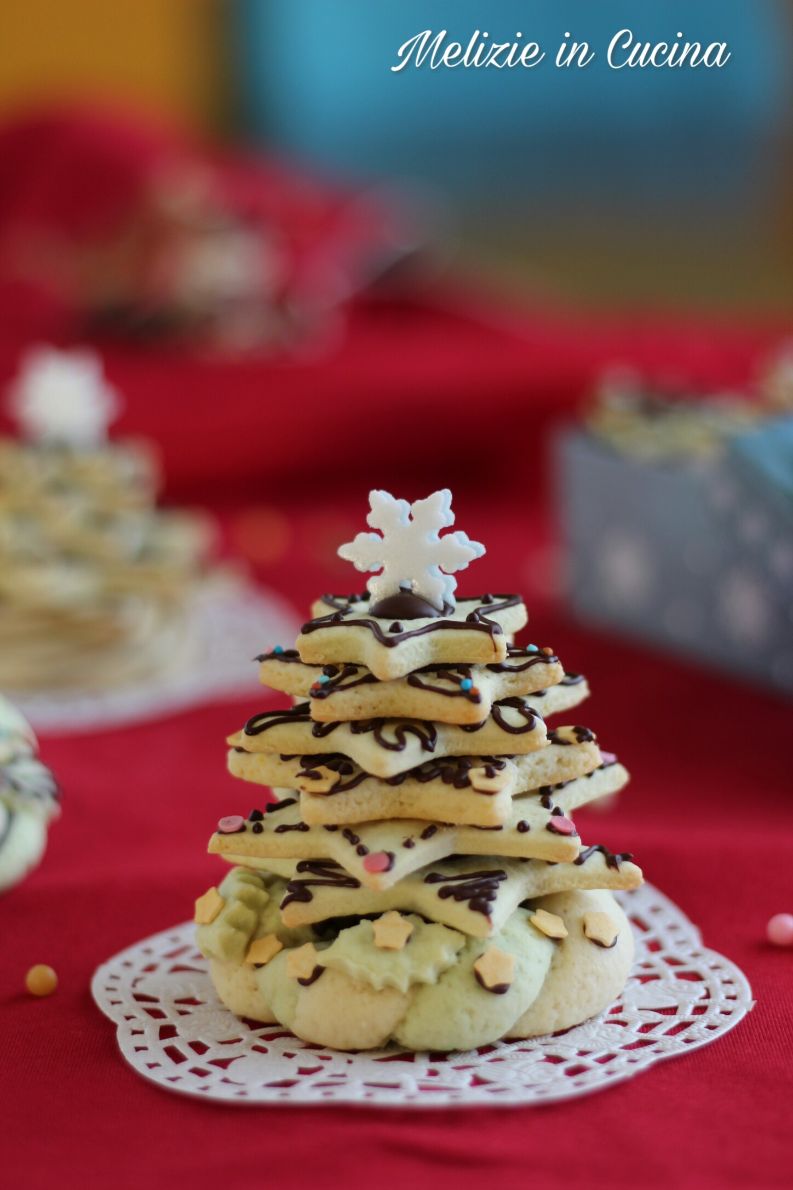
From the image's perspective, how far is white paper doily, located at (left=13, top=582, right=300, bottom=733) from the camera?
1.83 meters

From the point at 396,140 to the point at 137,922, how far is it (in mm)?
6453

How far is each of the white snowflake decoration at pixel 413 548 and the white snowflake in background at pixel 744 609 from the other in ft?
2.83

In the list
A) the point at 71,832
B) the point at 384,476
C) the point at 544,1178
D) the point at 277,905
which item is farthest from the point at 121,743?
the point at 384,476

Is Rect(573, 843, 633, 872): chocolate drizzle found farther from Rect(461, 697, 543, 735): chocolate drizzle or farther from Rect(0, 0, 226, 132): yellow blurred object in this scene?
Rect(0, 0, 226, 132): yellow blurred object

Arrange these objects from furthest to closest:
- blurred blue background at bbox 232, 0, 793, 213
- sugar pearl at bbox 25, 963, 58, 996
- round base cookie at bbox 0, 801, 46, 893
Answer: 1. blurred blue background at bbox 232, 0, 793, 213
2. round base cookie at bbox 0, 801, 46, 893
3. sugar pearl at bbox 25, 963, 58, 996

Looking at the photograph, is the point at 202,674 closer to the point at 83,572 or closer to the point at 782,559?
the point at 83,572

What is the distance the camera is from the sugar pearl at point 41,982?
3.82 feet

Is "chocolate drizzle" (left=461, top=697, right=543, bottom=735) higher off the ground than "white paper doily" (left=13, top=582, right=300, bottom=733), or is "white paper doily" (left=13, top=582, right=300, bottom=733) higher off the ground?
"white paper doily" (left=13, top=582, right=300, bottom=733)

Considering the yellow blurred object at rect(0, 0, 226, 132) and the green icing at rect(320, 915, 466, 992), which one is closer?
the green icing at rect(320, 915, 466, 992)

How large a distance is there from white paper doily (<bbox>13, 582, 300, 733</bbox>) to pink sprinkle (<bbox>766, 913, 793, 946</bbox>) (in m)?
0.81

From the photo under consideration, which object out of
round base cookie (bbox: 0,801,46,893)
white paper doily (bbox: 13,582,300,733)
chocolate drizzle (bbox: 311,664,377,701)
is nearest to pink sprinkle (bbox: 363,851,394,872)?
chocolate drizzle (bbox: 311,664,377,701)

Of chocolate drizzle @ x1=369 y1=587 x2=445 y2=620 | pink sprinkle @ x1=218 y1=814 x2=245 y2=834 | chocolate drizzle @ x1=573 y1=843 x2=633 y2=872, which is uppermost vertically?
chocolate drizzle @ x1=369 y1=587 x2=445 y2=620

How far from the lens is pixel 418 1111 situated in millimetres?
973

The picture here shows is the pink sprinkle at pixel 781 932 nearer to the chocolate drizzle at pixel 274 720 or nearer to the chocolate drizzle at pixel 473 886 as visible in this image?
the chocolate drizzle at pixel 473 886
